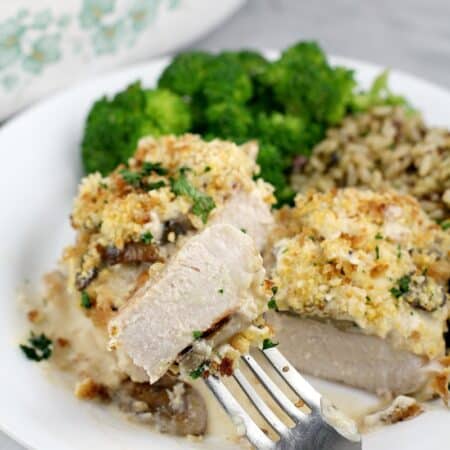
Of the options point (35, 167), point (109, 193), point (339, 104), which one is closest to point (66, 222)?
point (35, 167)

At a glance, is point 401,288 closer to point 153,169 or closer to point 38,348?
point 153,169

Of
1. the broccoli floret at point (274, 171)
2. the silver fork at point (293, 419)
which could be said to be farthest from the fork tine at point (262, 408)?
the broccoli floret at point (274, 171)

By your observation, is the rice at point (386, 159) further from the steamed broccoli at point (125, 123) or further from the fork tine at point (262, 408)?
the fork tine at point (262, 408)

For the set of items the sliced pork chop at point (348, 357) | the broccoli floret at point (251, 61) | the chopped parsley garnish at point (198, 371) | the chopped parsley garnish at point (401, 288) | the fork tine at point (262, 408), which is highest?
the broccoli floret at point (251, 61)

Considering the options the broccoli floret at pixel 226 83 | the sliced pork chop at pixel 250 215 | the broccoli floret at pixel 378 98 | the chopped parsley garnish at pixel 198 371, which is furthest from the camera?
the broccoli floret at pixel 378 98

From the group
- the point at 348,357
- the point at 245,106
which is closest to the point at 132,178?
the point at 348,357

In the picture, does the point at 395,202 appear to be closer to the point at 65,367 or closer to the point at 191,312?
the point at 191,312
